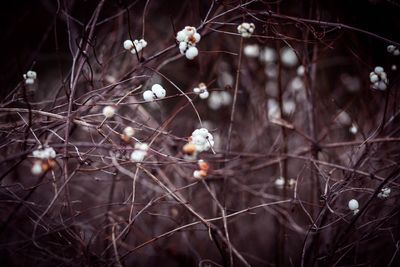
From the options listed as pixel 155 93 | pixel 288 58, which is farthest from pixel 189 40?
pixel 288 58

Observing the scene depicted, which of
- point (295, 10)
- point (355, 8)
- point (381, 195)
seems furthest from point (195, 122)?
point (381, 195)

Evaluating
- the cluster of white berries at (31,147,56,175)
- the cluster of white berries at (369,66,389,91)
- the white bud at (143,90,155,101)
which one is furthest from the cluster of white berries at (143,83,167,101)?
the cluster of white berries at (369,66,389,91)

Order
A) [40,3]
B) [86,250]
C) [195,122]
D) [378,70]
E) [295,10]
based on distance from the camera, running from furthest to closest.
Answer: [40,3], [195,122], [295,10], [378,70], [86,250]

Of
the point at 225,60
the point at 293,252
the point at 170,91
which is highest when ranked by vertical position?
the point at 225,60

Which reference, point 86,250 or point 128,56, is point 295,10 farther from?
point 86,250

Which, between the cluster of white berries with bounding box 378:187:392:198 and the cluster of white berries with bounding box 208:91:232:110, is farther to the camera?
the cluster of white berries with bounding box 208:91:232:110

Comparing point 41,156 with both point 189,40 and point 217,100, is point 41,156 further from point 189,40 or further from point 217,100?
point 217,100

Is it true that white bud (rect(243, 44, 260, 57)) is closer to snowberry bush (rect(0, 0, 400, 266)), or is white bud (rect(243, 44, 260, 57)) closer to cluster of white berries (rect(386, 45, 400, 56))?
snowberry bush (rect(0, 0, 400, 266))

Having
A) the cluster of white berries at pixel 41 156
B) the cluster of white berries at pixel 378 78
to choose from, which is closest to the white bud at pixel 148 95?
the cluster of white berries at pixel 41 156
